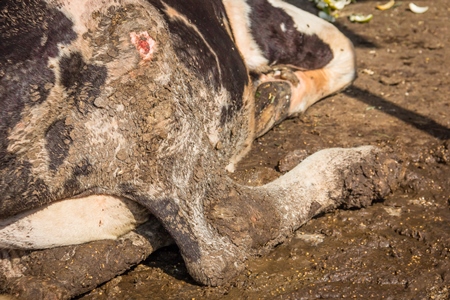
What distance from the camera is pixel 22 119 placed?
286 cm

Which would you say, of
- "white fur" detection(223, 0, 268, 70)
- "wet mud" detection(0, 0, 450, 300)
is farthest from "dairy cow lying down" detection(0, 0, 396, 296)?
"white fur" detection(223, 0, 268, 70)

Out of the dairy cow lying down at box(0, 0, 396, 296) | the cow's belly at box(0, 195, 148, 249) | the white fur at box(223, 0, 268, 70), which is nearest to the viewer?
the dairy cow lying down at box(0, 0, 396, 296)

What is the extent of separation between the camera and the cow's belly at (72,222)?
3080mm

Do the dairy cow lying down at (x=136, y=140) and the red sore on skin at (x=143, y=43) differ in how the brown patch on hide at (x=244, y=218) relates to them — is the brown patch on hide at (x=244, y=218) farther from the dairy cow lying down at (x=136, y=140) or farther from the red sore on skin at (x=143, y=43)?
the red sore on skin at (x=143, y=43)

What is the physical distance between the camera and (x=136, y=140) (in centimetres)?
311

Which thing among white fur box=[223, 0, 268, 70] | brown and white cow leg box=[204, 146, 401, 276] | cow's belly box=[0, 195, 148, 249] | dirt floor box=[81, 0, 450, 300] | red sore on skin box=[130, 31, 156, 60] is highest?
red sore on skin box=[130, 31, 156, 60]

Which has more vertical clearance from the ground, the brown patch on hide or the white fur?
the white fur

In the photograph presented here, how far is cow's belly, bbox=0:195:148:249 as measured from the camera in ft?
10.1

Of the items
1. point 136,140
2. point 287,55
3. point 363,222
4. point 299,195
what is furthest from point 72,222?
point 287,55

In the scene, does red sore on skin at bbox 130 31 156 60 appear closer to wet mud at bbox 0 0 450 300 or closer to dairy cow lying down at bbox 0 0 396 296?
dairy cow lying down at bbox 0 0 396 296

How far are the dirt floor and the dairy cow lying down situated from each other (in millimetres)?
129

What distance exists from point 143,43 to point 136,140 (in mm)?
440

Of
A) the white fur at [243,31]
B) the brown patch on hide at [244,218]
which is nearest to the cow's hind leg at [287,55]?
the white fur at [243,31]

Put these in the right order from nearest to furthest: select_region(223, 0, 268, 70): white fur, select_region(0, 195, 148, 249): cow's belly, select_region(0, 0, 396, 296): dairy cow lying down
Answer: select_region(0, 0, 396, 296): dairy cow lying down, select_region(0, 195, 148, 249): cow's belly, select_region(223, 0, 268, 70): white fur
